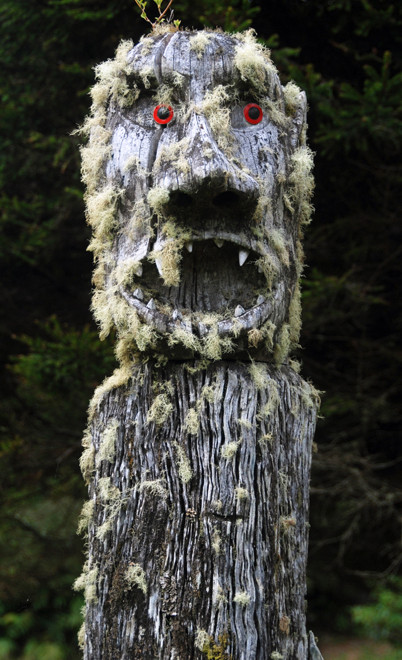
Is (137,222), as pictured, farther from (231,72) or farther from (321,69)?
(321,69)

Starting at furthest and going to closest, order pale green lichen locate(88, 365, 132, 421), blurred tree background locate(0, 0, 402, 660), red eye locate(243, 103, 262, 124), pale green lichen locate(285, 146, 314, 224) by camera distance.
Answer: blurred tree background locate(0, 0, 402, 660), pale green lichen locate(285, 146, 314, 224), red eye locate(243, 103, 262, 124), pale green lichen locate(88, 365, 132, 421)

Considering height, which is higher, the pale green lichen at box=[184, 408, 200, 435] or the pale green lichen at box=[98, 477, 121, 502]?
the pale green lichen at box=[184, 408, 200, 435]

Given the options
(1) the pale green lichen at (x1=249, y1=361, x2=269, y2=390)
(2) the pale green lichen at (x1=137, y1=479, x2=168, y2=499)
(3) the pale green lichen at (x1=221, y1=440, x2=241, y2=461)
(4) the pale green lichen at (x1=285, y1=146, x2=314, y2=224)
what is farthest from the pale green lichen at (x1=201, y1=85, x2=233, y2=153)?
(2) the pale green lichen at (x1=137, y1=479, x2=168, y2=499)

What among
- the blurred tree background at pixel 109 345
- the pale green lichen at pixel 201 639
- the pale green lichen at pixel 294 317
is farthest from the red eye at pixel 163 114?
the blurred tree background at pixel 109 345

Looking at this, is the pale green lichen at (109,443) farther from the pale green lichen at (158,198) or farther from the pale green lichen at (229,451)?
the pale green lichen at (158,198)

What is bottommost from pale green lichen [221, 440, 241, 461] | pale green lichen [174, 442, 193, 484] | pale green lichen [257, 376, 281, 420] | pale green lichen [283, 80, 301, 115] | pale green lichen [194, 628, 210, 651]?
pale green lichen [194, 628, 210, 651]

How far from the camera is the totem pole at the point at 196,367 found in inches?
82.4

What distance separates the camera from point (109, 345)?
5.60 meters

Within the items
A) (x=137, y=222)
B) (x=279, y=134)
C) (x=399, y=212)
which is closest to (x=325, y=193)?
(x=399, y=212)

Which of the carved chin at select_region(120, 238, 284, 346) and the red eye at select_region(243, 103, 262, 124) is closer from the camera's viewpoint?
the carved chin at select_region(120, 238, 284, 346)

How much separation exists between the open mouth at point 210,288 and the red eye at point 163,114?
0.52 meters

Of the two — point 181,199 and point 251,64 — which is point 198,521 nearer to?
point 181,199

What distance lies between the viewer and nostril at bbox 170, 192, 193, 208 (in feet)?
7.43

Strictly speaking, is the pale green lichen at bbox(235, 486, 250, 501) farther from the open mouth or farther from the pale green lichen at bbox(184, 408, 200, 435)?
the open mouth
